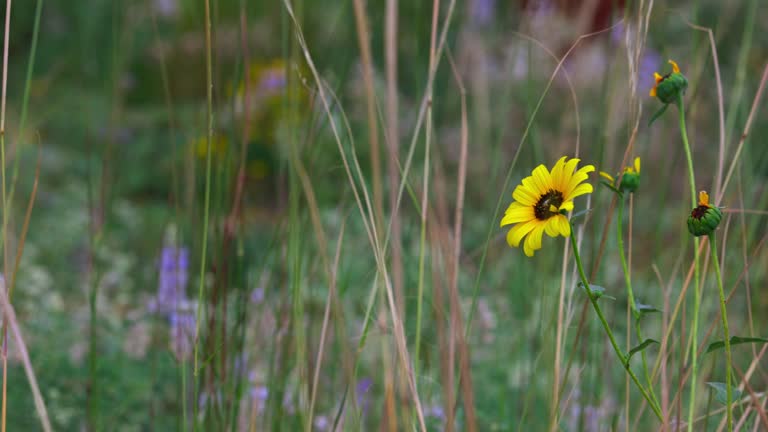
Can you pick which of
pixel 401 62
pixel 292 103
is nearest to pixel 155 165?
pixel 401 62

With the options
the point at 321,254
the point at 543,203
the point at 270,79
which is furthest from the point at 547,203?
the point at 270,79

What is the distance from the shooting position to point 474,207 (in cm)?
295

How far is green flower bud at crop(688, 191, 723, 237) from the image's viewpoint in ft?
1.90

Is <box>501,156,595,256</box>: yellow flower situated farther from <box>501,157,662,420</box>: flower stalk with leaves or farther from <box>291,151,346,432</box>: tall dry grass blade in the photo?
<box>291,151,346,432</box>: tall dry grass blade

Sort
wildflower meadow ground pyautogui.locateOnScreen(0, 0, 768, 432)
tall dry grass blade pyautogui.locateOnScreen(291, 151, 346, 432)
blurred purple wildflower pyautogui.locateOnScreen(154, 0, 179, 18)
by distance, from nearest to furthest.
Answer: tall dry grass blade pyautogui.locateOnScreen(291, 151, 346, 432), wildflower meadow ground pyautogui.locateOnScreen(0, 0, 768, 432), blurred purple wildflower pyautogui.locateOnScreen(154, 0, 179, 18)

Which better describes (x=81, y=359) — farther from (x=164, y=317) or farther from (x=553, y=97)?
(x=553, y=97)

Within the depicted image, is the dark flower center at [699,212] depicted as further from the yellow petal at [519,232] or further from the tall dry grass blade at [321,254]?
the tall dry grass blade at [321,254]

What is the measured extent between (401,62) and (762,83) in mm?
2100

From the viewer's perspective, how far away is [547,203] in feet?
2.08

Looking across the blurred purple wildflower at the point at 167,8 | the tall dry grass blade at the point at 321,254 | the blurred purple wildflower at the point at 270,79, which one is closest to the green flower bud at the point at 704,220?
the tall dry grass blade at the point at 321,254

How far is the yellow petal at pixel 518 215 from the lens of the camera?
63cm

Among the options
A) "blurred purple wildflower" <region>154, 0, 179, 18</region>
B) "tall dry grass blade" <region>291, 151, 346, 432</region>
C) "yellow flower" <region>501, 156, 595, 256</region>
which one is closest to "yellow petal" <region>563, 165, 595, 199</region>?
"yellow flower" <region>501, 156, 595, 256</region>

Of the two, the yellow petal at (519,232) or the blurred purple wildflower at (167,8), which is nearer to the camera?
the yellow petal at (519,232)

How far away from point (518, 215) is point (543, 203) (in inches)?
0.8
